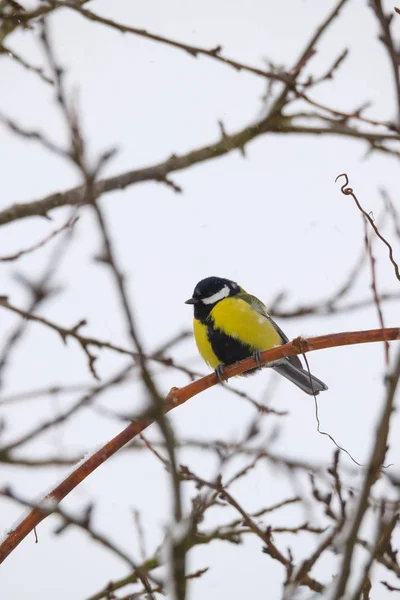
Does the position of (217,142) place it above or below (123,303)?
above

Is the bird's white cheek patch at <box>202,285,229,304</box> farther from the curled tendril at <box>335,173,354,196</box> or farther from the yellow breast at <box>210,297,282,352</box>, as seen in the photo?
the curled tendril at <box>335,173,354,196</box>

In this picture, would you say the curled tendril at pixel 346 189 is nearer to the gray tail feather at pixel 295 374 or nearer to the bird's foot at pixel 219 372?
the bird's foot at pixel 219 372

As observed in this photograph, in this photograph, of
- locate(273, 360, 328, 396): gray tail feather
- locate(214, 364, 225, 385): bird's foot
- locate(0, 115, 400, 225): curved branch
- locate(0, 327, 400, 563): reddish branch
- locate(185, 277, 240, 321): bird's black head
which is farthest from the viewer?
locate(185, 277, 240, 321): bird's black head

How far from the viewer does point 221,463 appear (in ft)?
9.46

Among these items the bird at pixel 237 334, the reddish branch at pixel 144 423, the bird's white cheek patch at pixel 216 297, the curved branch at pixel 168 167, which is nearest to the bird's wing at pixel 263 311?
the bird at pixel 237 334

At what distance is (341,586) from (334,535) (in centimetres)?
76

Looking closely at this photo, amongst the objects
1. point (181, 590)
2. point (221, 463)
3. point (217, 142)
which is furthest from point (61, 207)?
point (181, 590)

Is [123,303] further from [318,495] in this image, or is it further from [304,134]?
[304,134]

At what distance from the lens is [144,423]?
6.08 ft

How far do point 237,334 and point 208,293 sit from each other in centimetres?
53

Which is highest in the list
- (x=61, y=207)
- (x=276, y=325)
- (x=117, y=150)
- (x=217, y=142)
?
Answer: (x=217, y=142)

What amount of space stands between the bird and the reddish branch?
5.68ft

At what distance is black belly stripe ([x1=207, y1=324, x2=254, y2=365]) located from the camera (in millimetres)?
4332

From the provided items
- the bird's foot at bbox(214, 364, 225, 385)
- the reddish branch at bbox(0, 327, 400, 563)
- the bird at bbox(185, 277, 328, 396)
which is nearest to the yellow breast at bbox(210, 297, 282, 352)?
the bird at bbox(185, 277, 328, 396)
